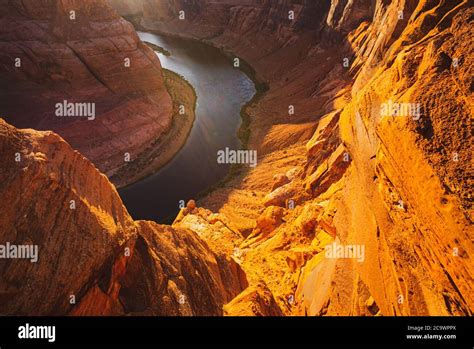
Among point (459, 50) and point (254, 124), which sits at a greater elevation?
point (254, 124)

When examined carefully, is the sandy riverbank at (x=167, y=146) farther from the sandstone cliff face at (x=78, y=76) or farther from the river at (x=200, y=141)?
the sandstone cliff face at (x=78, y=76)

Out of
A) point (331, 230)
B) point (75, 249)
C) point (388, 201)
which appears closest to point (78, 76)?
point (75, 249)

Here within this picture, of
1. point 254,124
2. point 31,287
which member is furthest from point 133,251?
point 254,124

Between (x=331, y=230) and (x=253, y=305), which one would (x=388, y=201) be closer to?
(x=253, y=305)

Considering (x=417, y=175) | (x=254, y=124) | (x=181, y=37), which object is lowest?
(x=417, y=175)
